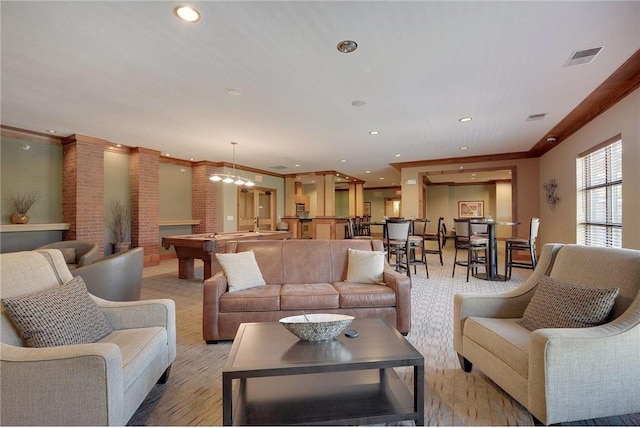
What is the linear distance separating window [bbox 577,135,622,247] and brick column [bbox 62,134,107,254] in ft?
27.2

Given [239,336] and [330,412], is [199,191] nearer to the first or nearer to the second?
[239,336]

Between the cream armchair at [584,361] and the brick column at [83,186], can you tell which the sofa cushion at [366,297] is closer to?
the cream armchair at [584,361]

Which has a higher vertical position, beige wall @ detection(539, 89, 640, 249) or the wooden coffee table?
beige wall @ detection(539, 89, 640, 249)

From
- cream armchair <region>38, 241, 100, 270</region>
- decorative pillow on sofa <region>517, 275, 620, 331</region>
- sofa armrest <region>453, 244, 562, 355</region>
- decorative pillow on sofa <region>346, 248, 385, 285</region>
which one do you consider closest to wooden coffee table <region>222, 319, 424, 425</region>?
sofa armrest <region>453, 244, 562, 355</region>

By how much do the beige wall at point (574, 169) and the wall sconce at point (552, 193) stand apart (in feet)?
0.34

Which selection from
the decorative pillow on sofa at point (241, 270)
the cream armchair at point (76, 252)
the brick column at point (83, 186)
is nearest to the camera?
the decorative pillow on sofa at point (241, 270)

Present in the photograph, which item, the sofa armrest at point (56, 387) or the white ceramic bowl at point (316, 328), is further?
the white ceramic bowl at point (316, 328)

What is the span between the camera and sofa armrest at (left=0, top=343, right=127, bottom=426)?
131 cm

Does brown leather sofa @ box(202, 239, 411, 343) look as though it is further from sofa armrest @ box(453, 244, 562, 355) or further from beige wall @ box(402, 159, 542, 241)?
beige wall @ box(402, 159, 542, 241)

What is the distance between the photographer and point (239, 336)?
1913mm

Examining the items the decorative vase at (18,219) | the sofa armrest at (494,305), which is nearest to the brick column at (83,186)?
the decorative vase at (18,219)

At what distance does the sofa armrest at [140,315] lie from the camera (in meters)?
2.04

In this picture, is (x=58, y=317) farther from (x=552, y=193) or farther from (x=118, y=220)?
(x=552, y=193)

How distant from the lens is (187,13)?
2.12 metres
